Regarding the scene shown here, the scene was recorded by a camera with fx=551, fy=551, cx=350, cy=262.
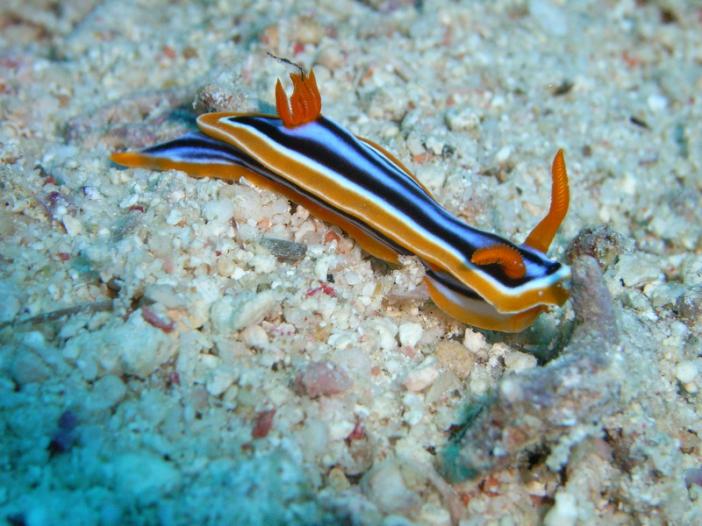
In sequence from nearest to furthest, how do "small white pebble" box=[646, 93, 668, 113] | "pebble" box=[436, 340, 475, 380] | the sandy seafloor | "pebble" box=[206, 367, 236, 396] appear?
the sandy seafloor, "pebble" box=[206, 367, 236, 396], "pebble" box=[436, 340, 475, 380], "small white pebble" box=[646, 93, 668, 113]

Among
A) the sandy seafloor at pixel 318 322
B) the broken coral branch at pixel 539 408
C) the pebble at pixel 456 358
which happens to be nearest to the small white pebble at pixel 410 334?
the sandy seafloor at pixel 318 322

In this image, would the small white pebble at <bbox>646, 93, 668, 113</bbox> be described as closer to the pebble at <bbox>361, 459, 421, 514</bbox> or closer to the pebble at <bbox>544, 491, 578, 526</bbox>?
the pebble at <bbox>544, 491, 578, 526</bbox>

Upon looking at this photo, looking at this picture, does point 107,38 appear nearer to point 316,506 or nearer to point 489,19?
point 489,19

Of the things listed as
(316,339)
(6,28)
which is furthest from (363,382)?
(6,28)

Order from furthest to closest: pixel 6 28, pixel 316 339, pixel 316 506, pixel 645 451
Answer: pixel 6 28 < pixel 316 339 < pixel 645 451 < pixel 316 506

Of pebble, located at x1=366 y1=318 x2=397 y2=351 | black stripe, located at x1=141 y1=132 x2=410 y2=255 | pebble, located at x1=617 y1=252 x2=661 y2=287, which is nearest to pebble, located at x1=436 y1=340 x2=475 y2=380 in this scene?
pebble, located at x1=366 y1=318 x2=397 y2=351

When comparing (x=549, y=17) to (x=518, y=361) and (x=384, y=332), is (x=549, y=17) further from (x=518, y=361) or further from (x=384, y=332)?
(x=384, y=332)

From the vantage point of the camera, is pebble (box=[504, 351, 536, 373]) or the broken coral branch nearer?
the broken coral branch
